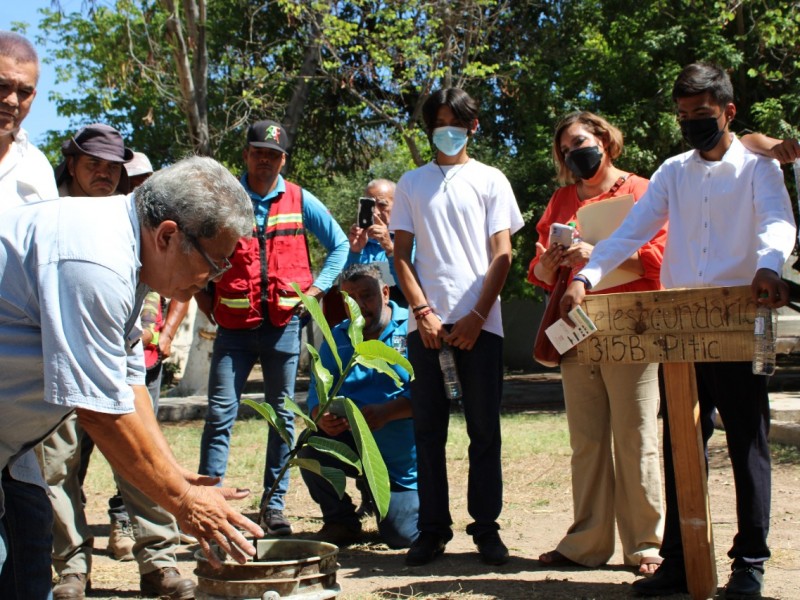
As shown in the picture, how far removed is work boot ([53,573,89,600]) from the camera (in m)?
4.43

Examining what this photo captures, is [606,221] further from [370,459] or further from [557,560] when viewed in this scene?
[370,459]

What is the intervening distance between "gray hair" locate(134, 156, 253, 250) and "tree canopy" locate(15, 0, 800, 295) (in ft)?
33.2

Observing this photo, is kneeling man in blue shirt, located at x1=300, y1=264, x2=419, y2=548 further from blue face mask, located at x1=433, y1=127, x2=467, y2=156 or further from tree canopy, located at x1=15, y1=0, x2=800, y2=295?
tree canopy, located at x1=15, y1=0, x2=800, y2=295

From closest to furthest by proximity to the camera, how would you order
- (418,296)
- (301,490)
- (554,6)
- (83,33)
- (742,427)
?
(742,427) → (418,296) → (301,490) → (554,6) → (83,33)

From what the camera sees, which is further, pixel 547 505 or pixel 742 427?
pixel 547 505

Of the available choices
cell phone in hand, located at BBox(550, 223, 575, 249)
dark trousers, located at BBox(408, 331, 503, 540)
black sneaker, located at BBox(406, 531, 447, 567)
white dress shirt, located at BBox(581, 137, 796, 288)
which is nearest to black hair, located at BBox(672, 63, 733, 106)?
white dress shirt, located at BBox(581, 137, 796, 288)

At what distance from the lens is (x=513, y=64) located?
15.8 meters

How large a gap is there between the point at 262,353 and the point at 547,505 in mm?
2071

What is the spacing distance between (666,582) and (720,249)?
4.57ft

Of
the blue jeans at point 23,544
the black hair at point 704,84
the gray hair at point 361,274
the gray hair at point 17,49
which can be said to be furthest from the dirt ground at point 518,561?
the gray hair at point 17,49

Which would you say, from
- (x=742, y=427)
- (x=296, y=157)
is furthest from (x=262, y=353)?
(x=296, y=157)

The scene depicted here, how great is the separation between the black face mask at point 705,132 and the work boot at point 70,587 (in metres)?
3.30

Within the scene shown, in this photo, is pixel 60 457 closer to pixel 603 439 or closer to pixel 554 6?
pixel 603 439

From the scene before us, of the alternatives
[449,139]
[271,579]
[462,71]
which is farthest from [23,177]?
[462,71]
